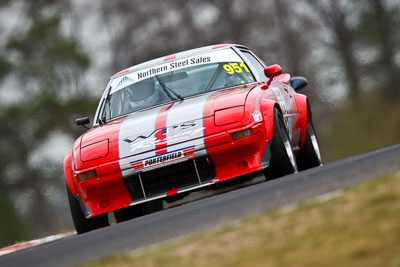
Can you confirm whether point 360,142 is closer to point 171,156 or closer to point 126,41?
point 126,41

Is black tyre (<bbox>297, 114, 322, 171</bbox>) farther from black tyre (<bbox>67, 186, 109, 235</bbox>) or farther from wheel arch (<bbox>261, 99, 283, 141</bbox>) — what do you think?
black tyre (<bbox>67, 186, 109, 235</bbox>)

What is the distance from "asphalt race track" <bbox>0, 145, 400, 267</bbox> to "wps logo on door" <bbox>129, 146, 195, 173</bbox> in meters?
0.78

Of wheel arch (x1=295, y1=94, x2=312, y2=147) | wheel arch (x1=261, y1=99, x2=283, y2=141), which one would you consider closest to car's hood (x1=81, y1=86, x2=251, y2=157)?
wheel arch (x1=261, y1=99, x2=283, y2=141)

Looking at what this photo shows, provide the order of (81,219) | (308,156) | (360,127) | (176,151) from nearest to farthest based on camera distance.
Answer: (176,151) → (81,219) → (308,156) → (360,127)

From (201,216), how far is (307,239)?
175 centimetres

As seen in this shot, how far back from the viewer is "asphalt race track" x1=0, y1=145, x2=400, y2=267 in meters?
5.52

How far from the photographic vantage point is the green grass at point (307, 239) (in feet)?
12.6

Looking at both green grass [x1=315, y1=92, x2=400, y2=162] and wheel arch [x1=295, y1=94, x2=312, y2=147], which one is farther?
green grass [x1=315, y1=92, x2=400, y2=162]

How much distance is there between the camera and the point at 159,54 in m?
38.2

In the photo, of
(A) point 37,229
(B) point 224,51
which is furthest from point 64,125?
(B) point 224,51

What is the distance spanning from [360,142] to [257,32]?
11.2 meters

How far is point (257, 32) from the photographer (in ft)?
124

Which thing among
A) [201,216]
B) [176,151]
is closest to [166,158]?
[176,151]

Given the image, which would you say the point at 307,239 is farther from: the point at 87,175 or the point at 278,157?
the point at 87,175
